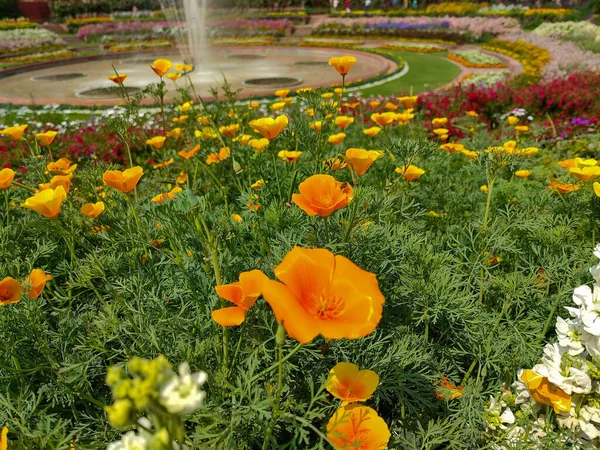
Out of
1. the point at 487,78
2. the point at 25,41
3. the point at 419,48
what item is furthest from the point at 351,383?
the point at 25,41

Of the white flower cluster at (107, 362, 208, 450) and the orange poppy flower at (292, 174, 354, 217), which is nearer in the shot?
the white flower cluster at (107, 362, 208, 450)

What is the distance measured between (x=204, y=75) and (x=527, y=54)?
29.2ft

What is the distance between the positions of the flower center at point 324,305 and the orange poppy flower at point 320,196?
0.99 feet

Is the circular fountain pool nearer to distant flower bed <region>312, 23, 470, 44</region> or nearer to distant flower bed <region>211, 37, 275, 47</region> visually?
Answer: distant flower bed <region>211, 37, 275, 47</region>

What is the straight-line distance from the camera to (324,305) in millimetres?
1037

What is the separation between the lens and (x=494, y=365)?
1604mm

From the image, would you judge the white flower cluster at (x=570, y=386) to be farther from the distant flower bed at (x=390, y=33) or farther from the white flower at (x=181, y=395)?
the distant flower bed at (x=390, y=33)

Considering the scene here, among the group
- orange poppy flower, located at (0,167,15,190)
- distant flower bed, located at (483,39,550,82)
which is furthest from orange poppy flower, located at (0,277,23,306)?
distant flower bed, located at (483,39,550,82)

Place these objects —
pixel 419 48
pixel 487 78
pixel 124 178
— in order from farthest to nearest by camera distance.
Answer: pixel 419 48 < pixel 487 78 < pixel 124 178

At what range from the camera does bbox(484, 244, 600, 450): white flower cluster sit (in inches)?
51.1

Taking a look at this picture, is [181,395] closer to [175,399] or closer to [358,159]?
[175,399]

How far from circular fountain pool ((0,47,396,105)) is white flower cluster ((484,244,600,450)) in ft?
24.6

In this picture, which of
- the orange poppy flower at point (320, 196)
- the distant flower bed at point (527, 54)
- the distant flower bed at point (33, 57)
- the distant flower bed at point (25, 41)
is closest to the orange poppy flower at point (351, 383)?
the orange poppy flower at point (320, 196)

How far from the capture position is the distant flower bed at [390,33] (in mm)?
18019
